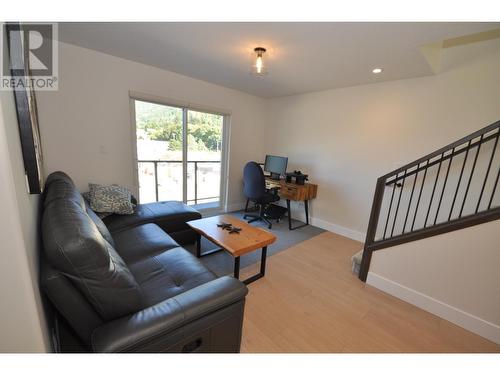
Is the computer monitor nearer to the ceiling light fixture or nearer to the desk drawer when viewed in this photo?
the desk drawer

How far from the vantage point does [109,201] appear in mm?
2211

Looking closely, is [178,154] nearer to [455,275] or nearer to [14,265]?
[14,265]

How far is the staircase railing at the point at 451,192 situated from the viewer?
1.57m

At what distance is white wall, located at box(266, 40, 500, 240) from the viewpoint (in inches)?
86.4

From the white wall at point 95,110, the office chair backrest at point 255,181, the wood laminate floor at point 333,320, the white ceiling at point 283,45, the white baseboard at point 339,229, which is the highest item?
the white ceiling at point 283,45

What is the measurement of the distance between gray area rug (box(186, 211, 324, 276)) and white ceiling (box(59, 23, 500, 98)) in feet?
7.42

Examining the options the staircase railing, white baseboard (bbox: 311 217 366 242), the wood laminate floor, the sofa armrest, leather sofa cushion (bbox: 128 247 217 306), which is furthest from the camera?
white baseboard (bbox: 311 217 366 242)

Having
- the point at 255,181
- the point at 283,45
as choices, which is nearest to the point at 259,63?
the point at 283,45

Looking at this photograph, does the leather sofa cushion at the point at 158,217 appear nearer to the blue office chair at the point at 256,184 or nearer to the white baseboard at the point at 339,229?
the blue office chair at the point at 256,184

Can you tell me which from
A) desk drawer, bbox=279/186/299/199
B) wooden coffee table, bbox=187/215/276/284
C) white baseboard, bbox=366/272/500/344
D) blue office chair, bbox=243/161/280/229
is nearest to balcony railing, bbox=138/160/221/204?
blue office chair, bbox=243/161/280/229

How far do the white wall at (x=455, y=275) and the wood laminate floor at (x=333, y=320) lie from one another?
97mm

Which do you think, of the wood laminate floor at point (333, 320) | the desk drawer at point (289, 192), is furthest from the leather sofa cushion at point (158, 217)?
the desk drawer at point (289, 192)

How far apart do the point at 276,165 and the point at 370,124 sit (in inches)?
61.4

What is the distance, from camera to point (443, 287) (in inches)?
67.7
